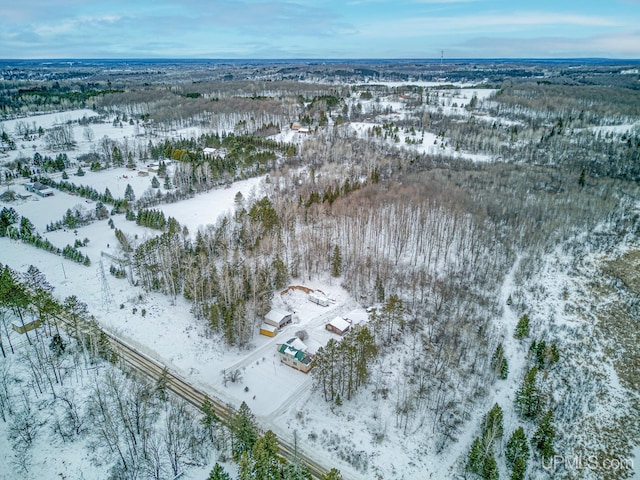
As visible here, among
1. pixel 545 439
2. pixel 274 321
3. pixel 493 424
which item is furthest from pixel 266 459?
pixel 545 439

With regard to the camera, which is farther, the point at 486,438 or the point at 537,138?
the point at 537,138

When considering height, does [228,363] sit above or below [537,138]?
below

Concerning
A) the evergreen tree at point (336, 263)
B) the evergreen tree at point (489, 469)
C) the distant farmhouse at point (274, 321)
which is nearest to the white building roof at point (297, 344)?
the distant farmhouse at point (274, 321)

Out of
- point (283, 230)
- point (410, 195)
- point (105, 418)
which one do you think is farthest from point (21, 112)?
point (105, 418)

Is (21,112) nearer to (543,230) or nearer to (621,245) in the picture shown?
(543,230)

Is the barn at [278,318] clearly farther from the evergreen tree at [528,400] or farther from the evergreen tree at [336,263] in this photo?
the evergreen tree at [528,400]

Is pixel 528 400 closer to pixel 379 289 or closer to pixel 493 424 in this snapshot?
pixel 493 424
